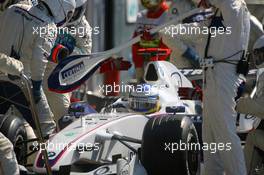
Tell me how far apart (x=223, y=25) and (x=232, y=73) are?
435 millimetres

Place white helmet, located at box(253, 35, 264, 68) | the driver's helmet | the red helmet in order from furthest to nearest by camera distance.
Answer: the red helmet, the driver's helmet, white helmet, located at box(253, 35, 264, 68)

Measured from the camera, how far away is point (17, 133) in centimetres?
712

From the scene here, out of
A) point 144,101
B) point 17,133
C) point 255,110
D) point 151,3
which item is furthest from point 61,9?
point 151,3

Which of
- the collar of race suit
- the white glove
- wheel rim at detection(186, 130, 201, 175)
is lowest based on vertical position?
wheel rim at detection(186, 130, 201, 175)

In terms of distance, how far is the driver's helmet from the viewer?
26.7 ft

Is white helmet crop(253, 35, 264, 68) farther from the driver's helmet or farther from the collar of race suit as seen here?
the collar of race suit

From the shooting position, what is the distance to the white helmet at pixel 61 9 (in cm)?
778

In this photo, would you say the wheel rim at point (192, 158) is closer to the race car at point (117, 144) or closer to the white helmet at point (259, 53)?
the race car at point (117, 144)

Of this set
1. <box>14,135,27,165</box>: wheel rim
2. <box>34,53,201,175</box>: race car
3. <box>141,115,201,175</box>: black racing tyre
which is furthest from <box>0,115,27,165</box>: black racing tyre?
<box>141,115,201,175</box>: black racing tyre

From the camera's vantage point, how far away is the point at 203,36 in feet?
24.1

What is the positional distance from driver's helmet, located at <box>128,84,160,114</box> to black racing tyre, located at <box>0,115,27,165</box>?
1325 mm

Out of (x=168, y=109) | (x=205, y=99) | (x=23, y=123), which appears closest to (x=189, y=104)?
(x=168, y=109)

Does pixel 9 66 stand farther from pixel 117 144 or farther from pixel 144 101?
pixel 144 101

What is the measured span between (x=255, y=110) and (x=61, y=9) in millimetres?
2232
